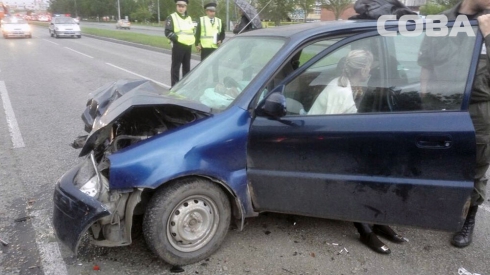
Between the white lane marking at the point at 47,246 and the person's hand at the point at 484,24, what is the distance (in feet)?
10.8

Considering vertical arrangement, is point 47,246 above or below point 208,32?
below

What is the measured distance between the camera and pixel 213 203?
9.95 ft

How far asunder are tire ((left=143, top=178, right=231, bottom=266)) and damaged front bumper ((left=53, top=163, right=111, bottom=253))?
0.35 m

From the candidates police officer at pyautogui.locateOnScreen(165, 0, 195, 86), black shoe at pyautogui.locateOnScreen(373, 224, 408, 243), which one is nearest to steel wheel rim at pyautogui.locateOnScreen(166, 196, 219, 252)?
black shoe at pyautogui.locateOnScreen(373, 224, 408, 243)

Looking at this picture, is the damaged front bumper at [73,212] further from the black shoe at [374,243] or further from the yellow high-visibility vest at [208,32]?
the yellow high-visibility vest at [208,32]

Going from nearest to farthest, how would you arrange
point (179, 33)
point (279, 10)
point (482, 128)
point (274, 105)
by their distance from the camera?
point (274, 105), point (482, 128), point (179, 33), point (279, 10)

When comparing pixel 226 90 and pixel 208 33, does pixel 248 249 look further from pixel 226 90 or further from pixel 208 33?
pixel 208 33

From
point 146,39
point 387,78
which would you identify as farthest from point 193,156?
point 146,39

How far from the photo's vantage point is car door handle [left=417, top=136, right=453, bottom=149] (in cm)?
284

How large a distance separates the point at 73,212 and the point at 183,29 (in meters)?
6.88

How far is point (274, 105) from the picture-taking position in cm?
285

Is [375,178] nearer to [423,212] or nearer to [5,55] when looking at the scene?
[423,212]

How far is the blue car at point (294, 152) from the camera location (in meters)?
2.84

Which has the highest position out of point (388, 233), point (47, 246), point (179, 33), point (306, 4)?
point (306, 4)
